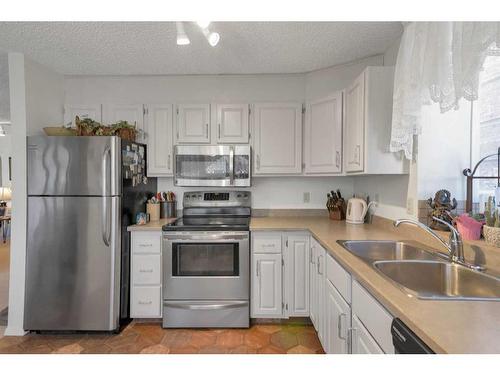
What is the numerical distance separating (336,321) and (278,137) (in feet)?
5.47

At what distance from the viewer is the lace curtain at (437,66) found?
0.96 metres

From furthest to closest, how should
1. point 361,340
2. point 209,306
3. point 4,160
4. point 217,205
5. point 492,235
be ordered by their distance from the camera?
point 4,160
point 217,205
point 209,306
point 492,235
point 361,340

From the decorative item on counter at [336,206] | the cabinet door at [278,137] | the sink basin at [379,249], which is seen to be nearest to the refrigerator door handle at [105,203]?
the cabinet door at [278,137]

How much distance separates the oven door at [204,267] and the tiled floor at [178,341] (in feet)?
0.95

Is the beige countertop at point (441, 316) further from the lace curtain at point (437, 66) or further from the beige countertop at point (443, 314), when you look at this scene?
the lace curtain at point (437, 66)

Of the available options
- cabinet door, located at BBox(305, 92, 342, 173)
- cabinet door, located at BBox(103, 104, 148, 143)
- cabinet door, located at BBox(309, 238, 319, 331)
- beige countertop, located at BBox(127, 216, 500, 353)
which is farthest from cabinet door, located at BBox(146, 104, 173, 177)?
beige countertop, located at BBox(127, 216, 500, 353)

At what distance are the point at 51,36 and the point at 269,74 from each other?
183 cm

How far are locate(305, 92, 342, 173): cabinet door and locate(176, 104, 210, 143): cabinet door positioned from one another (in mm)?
987

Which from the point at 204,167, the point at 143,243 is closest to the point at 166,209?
the point at 143,243

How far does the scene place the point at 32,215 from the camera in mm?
2096

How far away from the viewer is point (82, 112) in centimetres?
264

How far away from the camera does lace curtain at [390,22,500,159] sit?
3.15 ft

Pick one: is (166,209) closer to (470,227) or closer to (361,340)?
(361,340)
